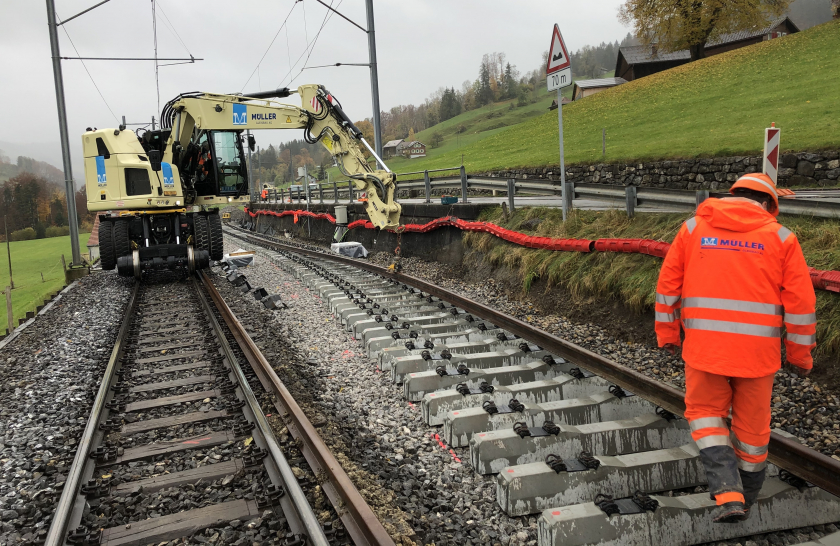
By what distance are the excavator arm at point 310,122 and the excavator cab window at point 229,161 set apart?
875mm

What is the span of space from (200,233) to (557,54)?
9.60m

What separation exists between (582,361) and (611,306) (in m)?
2.27

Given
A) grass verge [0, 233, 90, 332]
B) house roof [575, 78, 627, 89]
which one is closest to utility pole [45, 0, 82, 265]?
grass verge [0, 233, 90, 332]

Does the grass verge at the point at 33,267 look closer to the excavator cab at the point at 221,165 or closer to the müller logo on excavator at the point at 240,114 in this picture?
the excavator cab at the point at 221,165

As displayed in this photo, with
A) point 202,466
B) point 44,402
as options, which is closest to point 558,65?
point 202,466

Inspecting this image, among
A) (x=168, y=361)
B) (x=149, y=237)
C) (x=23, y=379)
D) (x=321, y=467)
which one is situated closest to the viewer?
(x=321, y=467)

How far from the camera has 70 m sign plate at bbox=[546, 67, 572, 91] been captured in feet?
28.3

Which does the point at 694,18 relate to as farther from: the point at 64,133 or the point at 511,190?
the point at 64,133

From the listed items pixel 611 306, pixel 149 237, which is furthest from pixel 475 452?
pixel 149 237

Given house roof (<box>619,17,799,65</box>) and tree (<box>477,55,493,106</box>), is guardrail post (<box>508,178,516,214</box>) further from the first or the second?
tree (<box>477,55,493,106</box>)

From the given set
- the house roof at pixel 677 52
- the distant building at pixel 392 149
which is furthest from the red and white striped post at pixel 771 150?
the distant building at pixel 392 149

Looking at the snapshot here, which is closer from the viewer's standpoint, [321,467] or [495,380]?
[321,467]

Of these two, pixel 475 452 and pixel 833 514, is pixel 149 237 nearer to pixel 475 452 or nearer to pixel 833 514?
pixel 475 452

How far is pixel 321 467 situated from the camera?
3645mm
